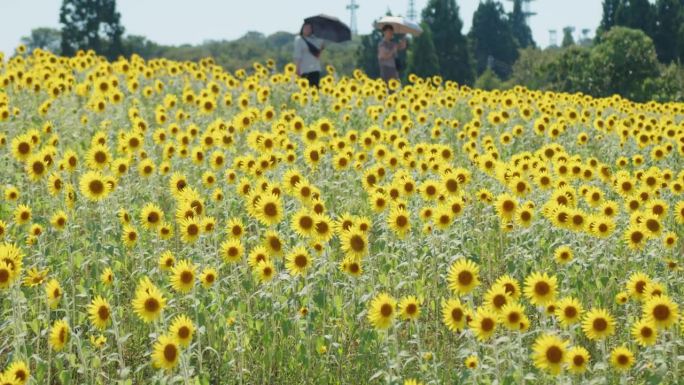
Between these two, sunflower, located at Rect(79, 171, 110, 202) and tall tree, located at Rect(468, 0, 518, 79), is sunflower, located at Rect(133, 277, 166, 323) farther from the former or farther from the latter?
tall tree, located at Rect(468, 0, 518, 79)

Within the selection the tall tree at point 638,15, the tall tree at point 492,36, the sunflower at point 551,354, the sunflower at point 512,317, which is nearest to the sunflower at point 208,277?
the sunflower at point 512,317

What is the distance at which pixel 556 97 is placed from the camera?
15.0 meters

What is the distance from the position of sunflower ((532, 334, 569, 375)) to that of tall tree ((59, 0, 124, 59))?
4848 centimetres

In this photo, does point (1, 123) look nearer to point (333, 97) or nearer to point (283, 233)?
point (283, 233)

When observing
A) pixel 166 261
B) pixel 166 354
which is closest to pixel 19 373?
pixel 166 354

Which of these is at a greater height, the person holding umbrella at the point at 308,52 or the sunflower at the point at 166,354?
the person holding umbrella at the point at 308,52

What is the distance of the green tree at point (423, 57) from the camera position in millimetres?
44688

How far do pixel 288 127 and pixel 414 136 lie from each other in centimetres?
197

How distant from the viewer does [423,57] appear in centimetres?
4500

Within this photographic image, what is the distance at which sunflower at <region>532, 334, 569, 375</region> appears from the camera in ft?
10.9

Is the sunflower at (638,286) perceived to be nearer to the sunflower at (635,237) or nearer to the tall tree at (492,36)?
the sunflower at (635,237)

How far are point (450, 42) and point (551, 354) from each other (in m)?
50.3

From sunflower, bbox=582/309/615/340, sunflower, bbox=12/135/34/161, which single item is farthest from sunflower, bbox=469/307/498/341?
sunflower, bbox=12/135/34/161

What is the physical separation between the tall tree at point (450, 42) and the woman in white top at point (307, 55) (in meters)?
35.8
